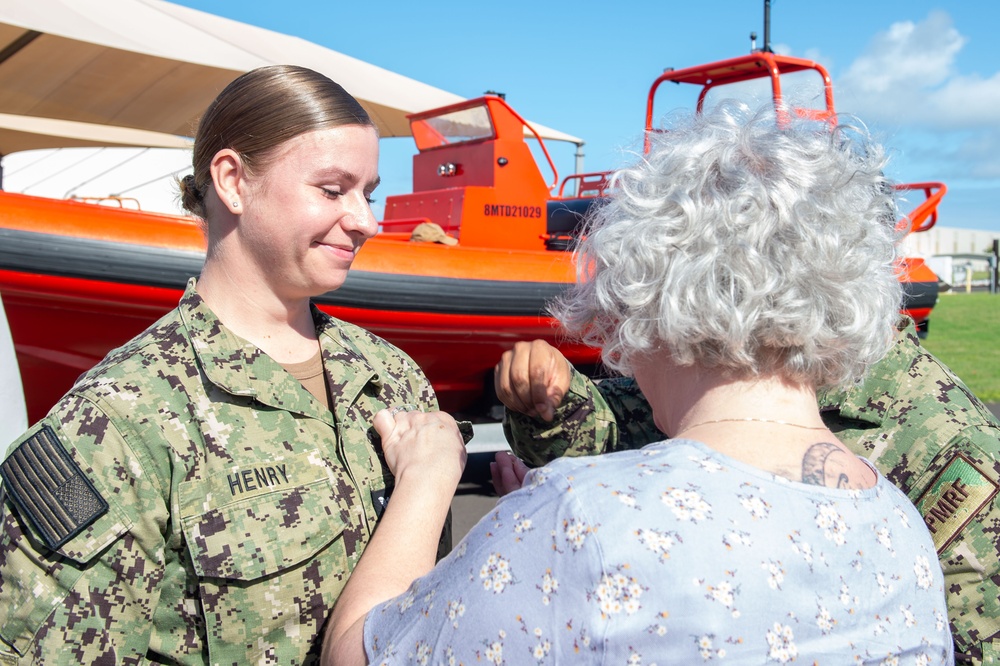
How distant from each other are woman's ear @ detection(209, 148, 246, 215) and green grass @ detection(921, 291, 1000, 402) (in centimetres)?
677

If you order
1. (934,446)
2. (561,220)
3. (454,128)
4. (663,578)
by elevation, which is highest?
(663,578)

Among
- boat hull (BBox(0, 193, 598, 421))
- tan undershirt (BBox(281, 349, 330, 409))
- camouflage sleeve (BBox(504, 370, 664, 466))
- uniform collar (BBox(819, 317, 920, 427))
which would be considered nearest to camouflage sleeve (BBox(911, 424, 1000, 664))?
uniform collar (BBox(819, 317, 920, 427))

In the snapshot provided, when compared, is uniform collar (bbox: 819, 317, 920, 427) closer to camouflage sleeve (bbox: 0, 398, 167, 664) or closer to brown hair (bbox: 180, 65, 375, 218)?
brown hair (bbox: 180, 65, 375, 218)

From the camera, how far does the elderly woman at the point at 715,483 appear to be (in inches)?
33.8

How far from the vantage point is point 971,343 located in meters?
10.9

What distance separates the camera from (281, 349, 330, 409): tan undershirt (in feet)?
4.86

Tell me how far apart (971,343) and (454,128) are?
7.91m

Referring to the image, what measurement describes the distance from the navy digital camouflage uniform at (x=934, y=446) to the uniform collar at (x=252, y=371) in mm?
471

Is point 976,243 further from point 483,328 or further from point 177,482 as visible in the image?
point 177,482

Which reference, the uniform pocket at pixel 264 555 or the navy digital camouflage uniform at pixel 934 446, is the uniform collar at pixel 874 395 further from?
the uniform pocket at pixel 264 555

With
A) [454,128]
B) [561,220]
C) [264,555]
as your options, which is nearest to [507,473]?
[264,555]

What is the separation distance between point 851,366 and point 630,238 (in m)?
0.33

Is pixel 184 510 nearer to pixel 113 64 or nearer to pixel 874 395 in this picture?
pixel 874 395

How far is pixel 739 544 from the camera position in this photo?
88 cm
